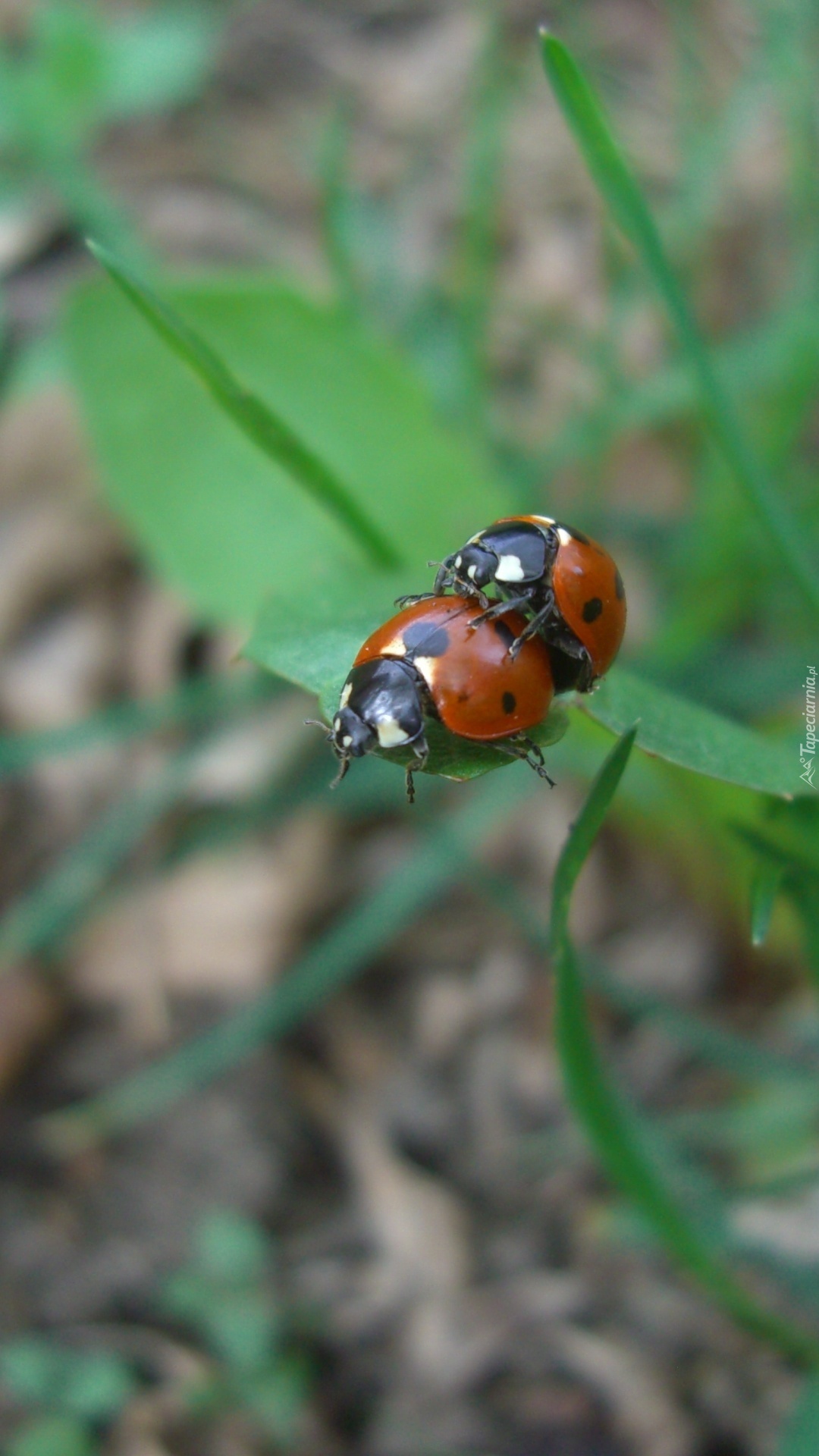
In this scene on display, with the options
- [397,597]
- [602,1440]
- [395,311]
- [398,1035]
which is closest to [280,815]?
[398,1035]

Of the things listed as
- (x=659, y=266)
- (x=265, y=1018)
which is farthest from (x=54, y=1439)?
(x=659, y=266)

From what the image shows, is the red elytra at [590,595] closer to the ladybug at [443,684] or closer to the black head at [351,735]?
the ladybug at [443,684]

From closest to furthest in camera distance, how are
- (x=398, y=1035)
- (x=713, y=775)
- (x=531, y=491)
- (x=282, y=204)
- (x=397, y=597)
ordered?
1. (x=713, y=775)
2. (x=397, y=597)
3. (x=398, y=1035)
4. (x=531, y=491)
5. (x=282, y=204)

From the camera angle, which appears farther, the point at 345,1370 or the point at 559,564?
the point at 345,1370

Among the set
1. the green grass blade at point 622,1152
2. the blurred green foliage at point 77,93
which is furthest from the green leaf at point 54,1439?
the blurred green foliage at point 77,93

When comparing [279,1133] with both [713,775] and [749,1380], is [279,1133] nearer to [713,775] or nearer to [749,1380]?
[749,1380]

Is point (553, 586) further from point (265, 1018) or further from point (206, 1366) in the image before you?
point (206, 1366)
